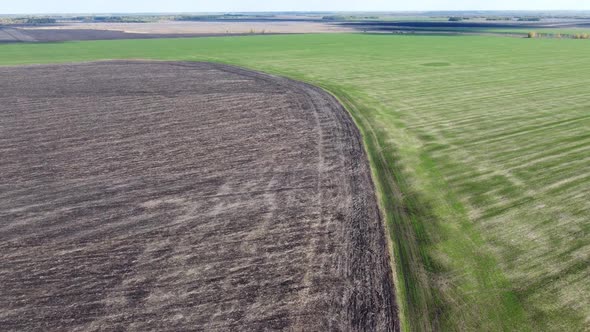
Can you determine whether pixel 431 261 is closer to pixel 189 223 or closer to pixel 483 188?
pixel 483 188

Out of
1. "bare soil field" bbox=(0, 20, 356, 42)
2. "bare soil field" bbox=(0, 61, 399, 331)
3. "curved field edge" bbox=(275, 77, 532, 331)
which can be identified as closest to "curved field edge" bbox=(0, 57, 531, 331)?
"curved field edge" bbox=(275, 77, 532, 331)

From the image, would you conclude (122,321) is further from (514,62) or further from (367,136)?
(514,62)

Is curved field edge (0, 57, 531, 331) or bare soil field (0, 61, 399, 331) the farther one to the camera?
bare soil field (0, 61, 399, 331)

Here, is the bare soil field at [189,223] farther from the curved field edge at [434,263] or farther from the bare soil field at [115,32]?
the bare soil field at [115,32]

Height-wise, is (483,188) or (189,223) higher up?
(483,188)

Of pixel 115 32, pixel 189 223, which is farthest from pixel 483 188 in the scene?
pixel 115 32

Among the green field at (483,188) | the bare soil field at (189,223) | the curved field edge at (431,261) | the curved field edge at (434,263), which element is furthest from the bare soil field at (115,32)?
the curved field edge at (434,263)

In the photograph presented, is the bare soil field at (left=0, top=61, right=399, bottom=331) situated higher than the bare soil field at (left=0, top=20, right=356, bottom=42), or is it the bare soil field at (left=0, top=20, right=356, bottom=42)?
the bare soil field at (left=0, top=20, right=356, bottom=42)

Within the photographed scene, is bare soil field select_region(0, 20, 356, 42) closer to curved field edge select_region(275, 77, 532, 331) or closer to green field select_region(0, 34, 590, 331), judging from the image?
green field select_region(0, 34, 590, 331)
